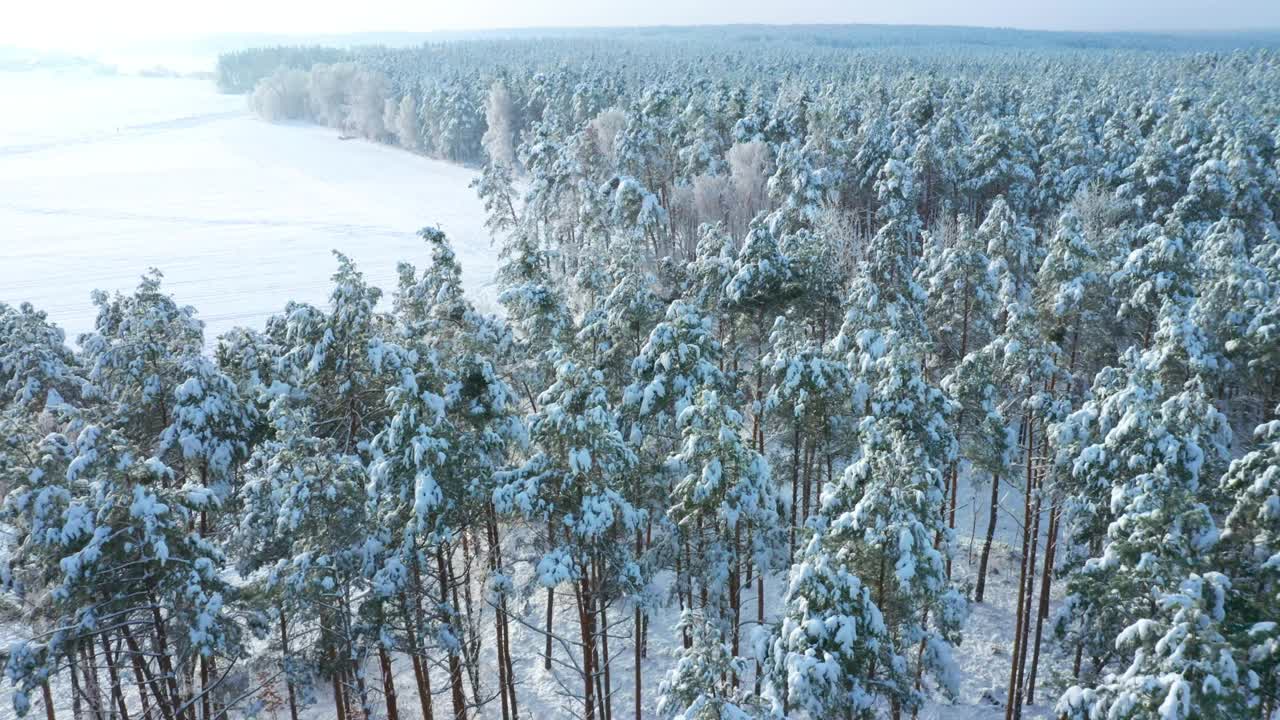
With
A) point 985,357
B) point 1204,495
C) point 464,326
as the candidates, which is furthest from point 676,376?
point 1204,495

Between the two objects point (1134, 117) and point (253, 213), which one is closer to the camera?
point (1134, 117)

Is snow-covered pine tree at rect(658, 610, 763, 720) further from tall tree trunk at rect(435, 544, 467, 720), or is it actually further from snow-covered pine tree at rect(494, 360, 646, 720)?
tall tree trunk at rect(435, 544, 467, 720)

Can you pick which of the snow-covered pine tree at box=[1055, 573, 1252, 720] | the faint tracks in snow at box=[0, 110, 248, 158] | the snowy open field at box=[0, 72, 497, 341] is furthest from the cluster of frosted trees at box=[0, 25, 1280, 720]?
the faint tracks in snow at box=[0, 110, 248, 158]

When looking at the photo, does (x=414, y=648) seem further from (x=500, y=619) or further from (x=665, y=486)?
(x=665, y=486)

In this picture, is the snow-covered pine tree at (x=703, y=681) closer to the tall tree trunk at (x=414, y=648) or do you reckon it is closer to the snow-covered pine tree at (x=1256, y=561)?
the tall tree trunk at (x=414, y=648)

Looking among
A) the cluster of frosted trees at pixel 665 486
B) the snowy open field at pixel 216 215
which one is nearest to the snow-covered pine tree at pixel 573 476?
the cluster of frosted trees at pixel 665 486

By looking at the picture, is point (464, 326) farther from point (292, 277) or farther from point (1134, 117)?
point (1134, 117)
